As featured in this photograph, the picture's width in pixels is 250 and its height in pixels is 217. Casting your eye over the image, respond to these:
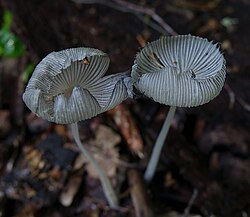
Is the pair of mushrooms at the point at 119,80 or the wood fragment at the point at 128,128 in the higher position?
the pair of mushrooms at the point at 119,80

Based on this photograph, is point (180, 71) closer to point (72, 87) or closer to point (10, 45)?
point (72, 87)

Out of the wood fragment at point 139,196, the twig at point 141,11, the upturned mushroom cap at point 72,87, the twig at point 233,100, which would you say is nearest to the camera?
the upturned mushroom cap at point 72,87

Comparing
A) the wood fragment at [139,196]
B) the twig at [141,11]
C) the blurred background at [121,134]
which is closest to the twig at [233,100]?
the blurred background at [121,134]

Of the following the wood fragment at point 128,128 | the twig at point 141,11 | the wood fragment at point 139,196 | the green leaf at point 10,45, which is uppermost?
the twig at point 141,11

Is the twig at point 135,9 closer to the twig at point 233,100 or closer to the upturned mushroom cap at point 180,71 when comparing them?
the twig at point 233,100

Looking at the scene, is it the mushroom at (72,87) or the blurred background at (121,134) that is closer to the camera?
the mushroom at (72,87)

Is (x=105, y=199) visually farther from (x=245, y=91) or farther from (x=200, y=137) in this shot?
(x=245, y=91)

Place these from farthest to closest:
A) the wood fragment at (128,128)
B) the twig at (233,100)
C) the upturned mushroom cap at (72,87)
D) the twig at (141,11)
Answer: the twig at (141,11)
the twig at (233,100)
the wood fragment at (128,128)
the upturned mushroom cap at (72,87)

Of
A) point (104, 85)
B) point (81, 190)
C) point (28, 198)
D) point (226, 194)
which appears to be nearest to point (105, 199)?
point (81, 190)
